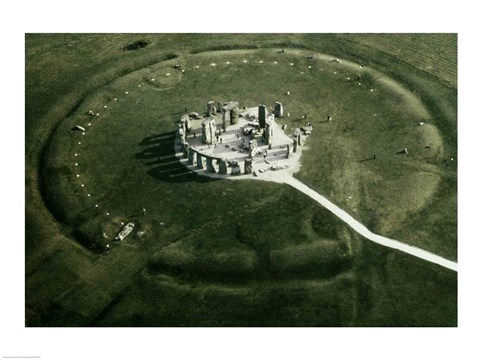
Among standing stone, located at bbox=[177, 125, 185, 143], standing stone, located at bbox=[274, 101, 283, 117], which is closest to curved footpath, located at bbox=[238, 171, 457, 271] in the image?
standing stone, located at bbox=[177, 125, 185, 143]

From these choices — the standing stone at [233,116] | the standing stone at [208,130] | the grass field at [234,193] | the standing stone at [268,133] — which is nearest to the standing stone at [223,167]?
the grass field at [234,193]

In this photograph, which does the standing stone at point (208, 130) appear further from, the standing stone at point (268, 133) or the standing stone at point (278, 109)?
the standing stone at point (278, 109)

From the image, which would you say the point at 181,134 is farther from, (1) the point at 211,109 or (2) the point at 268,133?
(2) the point at 268,133

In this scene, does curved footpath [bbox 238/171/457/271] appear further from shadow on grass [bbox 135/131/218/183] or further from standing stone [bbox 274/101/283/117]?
standing stone [bbox 274/101/283/117]

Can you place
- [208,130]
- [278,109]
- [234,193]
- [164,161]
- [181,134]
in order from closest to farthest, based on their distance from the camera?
[234,193], [164,161], [208,130], [181,134], [278,109]

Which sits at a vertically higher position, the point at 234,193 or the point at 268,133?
the point at 268,133

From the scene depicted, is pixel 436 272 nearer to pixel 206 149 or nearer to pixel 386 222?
pixel 386 222

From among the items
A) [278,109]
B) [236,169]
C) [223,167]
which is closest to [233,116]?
[278,109]

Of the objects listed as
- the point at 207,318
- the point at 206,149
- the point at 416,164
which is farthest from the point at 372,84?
the point at 207,318
